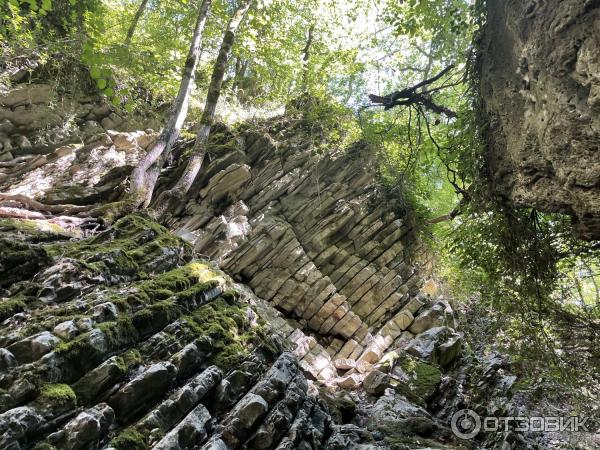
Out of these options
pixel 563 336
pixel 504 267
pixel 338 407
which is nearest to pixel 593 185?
pixel 504 267

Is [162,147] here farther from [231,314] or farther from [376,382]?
[376,382]

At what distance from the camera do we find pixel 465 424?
34.4 feet

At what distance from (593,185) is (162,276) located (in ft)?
23.4

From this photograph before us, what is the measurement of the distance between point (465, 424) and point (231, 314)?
23.7 feet

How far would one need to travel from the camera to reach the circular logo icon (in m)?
9.94

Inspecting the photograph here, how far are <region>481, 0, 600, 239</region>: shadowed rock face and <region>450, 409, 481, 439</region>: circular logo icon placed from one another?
6520mm

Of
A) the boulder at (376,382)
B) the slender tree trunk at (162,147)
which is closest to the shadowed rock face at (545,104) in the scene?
the boulder at (376,382)

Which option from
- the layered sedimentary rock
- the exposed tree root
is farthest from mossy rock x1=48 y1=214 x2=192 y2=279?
the layered sedimentary rock

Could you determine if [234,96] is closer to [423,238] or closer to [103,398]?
[423,238]

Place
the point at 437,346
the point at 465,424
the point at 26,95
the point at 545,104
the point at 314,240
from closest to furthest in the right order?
the point at 545,104
the point at 465,424
the point at 437,346
the point at 26,95
the point at 314,240

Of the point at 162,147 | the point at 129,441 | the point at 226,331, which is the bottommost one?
the point at 129,441

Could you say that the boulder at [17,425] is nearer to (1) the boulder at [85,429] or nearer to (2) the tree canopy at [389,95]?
(1) the boulder at [85,429]

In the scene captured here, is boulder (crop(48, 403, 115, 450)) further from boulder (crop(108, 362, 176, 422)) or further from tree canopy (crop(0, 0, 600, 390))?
tree canopy (crop(0, 0, 600, 390))

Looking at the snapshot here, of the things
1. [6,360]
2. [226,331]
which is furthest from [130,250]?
[6,360]
